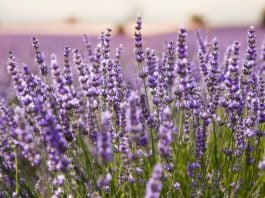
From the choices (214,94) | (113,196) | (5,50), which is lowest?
(113,196)

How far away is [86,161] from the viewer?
3.07m

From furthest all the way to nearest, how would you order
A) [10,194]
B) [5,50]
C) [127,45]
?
[127,45]
[5,50]
[10,194]

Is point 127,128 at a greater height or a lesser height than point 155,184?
greater

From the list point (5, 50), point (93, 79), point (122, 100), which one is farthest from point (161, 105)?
point (5, 50)

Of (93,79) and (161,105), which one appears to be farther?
(161,105)

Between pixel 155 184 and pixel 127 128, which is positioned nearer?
pixel 155 184

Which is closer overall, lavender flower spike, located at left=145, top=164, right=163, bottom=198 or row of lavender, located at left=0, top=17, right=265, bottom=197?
lavender flower spike, located at left=145, top=164, right=163, bottom=198

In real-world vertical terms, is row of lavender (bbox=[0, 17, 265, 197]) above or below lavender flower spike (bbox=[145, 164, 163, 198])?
above

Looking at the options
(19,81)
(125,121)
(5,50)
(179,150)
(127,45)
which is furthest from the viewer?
(127,45)

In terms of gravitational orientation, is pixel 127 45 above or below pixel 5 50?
above

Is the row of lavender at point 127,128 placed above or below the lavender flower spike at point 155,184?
above

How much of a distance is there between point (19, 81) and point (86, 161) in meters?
0.67

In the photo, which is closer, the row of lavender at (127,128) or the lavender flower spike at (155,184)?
the lavender flower spike at (155,184)

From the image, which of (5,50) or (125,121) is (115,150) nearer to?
(125,121)
